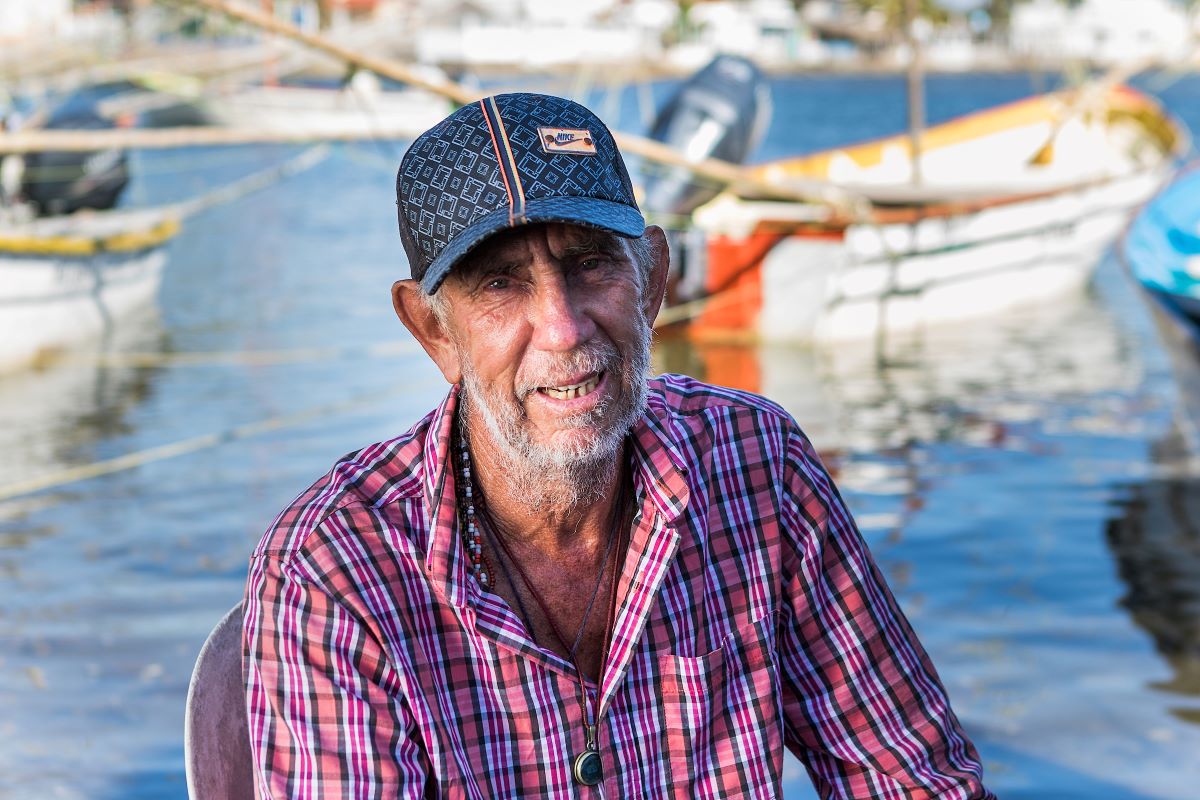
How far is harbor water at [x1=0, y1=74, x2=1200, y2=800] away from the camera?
161 inches

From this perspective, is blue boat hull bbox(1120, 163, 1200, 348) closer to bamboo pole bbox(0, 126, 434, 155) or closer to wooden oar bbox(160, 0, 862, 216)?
wooden oar bbox(160, 0, 862, 216)

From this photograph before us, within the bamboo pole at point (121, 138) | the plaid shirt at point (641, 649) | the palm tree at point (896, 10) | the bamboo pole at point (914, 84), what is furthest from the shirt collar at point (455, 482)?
the palm tree at point (896, 10)

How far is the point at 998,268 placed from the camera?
11844mm

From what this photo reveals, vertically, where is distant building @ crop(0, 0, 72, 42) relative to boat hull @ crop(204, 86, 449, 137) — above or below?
above

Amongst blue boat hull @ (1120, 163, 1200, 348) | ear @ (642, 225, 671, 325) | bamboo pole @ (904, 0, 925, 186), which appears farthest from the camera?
bamboo pole @ (904, 0, 925, 186)

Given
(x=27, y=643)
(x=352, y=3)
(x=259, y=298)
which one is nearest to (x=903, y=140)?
(x=259, y=298)

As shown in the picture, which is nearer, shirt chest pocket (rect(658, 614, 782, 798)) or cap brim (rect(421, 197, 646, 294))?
cap brim (rect(421, 197, 646, 294))

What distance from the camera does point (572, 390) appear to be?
1552mm

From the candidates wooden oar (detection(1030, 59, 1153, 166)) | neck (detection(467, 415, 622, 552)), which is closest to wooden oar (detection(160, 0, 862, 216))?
wooden oar (detection(1030, 59, 1153, 166))

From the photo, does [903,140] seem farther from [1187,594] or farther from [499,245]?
[499,245]

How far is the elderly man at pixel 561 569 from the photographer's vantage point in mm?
1451

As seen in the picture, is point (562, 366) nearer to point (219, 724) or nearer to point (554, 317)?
point (554, 317)

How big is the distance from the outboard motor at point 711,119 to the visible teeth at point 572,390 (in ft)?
32.6

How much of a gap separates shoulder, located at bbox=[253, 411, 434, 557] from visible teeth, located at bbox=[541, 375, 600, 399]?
6.6 inches
